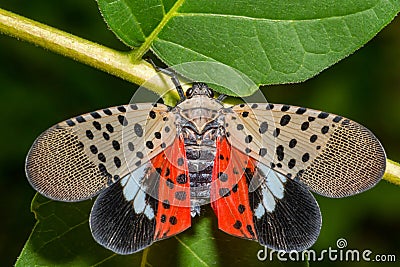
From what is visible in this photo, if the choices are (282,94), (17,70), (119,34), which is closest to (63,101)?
(17,70)

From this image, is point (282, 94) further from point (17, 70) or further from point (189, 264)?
point (189, 264)

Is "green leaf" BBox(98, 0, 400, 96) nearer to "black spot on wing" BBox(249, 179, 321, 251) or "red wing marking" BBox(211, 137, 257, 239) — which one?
"red wing marking" BBox(211, 137, 257, 239)

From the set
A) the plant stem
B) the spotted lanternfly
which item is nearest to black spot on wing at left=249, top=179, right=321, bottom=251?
the spotted lanternfly

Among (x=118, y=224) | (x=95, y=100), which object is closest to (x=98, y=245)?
(x=118, y=224)

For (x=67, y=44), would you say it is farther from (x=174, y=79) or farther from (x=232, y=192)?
(x=232, y=192)

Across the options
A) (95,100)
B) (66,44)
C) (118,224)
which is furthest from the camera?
(95,100)

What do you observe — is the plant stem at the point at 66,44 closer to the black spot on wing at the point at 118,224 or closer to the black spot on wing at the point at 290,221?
the black spot on wing at the point at 118,224
